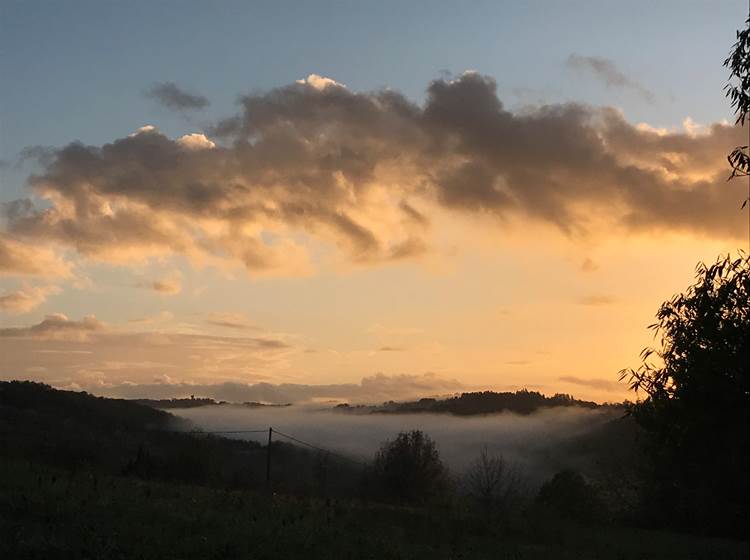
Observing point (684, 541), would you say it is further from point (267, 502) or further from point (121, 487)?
point (121, 487)

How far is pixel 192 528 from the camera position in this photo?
839 inches

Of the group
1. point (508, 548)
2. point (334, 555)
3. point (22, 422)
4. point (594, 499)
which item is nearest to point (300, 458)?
point (22, 422)

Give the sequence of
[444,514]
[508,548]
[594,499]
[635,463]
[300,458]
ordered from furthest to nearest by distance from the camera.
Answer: [300,458]
[594,499]
[635,463]
[444,514]
[508,548]

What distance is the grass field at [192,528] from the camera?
17.8 metres

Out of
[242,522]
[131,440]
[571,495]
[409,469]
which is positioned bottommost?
[571,495]

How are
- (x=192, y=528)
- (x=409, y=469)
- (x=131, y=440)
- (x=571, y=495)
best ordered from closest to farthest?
(x=192, y=528) → (x=571, y=495) → (x=409, y=469) → (x=131, y=440)

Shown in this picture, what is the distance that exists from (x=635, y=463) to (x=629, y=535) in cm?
2323

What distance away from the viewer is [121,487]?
27.4 m

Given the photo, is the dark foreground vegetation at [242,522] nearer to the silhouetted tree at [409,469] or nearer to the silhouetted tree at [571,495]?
the silhouetted tree at [571,495]

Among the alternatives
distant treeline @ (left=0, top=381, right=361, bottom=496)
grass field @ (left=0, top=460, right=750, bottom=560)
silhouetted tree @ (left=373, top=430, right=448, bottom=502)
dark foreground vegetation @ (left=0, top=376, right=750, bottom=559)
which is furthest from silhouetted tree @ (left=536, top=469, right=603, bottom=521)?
grass field @ (left=0, top=460, right=750, bottom=560)

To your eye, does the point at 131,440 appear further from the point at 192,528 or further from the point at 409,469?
the point at 192,528

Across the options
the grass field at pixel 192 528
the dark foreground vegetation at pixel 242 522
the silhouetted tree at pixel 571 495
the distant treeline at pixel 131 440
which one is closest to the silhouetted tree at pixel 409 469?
the distant treeline at pixel 131 440

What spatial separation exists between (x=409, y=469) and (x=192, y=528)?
82.3 meters

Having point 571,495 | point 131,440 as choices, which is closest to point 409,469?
point 571,495
